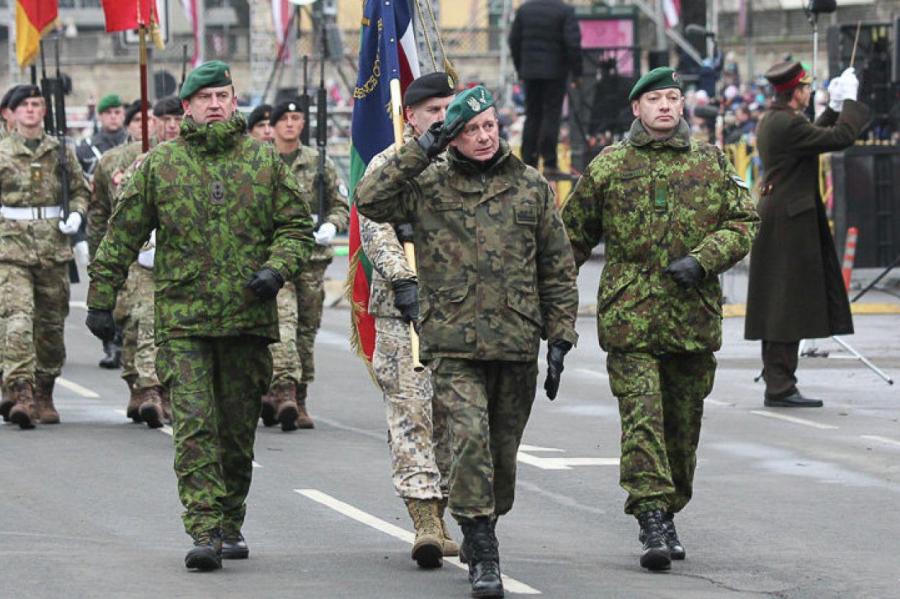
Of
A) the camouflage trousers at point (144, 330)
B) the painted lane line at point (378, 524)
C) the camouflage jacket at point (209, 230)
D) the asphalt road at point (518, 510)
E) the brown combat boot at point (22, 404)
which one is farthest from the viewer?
the camouflage trousers at point (144, 330)

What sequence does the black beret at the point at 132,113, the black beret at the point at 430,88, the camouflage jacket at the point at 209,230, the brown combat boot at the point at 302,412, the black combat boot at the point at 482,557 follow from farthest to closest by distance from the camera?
the black beret at the point at 132,113 → the brown combat boot at the point at 302,412 → the black beret at the point at 430,88 → the camouflage jacket at the point at 209,230 → the black combat boot at the point at 482,557

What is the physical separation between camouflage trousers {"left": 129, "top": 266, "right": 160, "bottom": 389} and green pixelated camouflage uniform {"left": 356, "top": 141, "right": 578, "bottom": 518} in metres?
5.63

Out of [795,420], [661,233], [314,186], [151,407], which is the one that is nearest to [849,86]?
[795,420]

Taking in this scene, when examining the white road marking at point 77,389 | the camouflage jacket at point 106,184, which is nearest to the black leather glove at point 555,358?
the camouflage jacket at point 106,184

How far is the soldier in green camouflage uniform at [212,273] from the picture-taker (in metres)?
9.00

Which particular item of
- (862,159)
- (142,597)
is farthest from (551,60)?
(142,597)

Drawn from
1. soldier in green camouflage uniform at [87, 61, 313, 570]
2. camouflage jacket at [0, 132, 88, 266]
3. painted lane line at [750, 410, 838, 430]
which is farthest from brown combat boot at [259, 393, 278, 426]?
soldier in green camouflage uniform at [87, 61, 313, 570]

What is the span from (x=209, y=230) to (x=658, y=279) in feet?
5.95

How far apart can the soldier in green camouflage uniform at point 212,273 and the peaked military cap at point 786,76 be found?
18.4ft

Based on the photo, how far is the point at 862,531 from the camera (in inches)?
393

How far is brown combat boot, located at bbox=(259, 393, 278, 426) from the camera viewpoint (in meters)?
13.9

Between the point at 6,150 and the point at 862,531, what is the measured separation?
665 cm

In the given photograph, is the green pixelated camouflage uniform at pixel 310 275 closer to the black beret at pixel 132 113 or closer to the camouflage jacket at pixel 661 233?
the black beret at pixel 132 113

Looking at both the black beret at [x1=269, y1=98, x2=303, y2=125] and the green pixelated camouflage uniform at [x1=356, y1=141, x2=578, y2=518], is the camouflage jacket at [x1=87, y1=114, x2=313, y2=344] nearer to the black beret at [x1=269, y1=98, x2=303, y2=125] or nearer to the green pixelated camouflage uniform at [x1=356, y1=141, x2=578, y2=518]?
the green pixelated camouflage uniform at [x1=356, y1=141, x2=578, y2=518]
